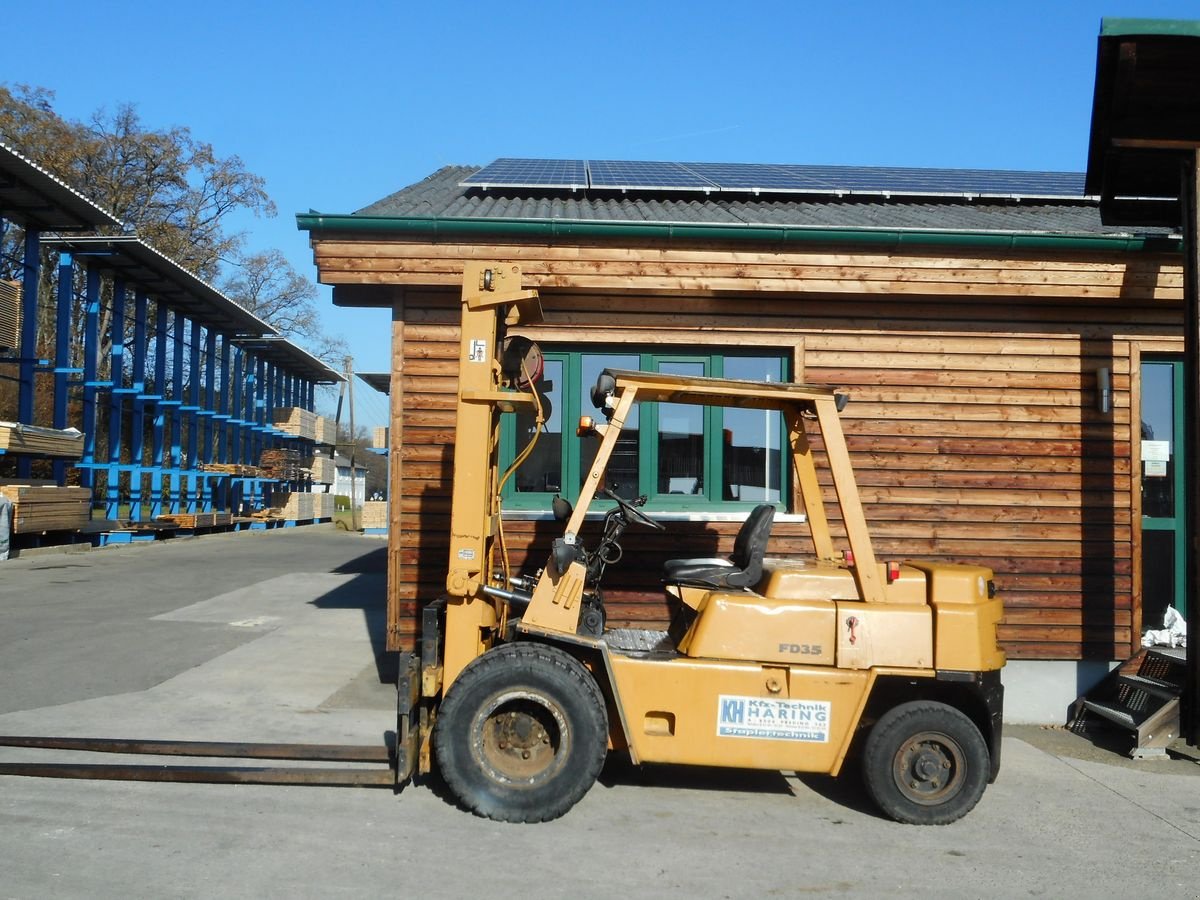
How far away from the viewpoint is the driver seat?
610 cm

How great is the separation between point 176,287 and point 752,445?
85.4ft

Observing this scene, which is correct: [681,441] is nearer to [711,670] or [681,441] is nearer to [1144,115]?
[711,670]

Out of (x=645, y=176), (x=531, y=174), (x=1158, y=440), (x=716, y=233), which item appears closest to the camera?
(x=716, y=233)

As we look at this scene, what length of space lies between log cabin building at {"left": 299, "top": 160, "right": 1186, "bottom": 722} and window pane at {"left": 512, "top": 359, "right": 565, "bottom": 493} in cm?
3

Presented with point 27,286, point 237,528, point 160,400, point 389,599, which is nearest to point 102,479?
point 237,528

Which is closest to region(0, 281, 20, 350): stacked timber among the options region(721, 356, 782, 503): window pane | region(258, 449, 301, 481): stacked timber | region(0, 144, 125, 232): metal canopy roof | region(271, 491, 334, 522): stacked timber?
region(0, 144, 125, 232): metal canopy roof

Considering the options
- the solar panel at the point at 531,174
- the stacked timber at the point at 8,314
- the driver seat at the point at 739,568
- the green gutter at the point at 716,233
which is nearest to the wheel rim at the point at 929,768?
the driver seat at the point at 739,568

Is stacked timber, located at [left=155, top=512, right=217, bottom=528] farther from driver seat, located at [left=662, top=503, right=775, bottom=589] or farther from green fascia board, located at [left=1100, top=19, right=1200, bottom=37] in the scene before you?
green fascia board, located at [left=1100, top=19, right=1200, bottom=37]

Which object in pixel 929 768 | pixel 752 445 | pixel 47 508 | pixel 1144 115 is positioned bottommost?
pixel 929 768

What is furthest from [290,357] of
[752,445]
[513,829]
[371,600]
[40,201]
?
[513,829]

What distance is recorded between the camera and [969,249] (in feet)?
28.3

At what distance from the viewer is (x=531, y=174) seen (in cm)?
1106

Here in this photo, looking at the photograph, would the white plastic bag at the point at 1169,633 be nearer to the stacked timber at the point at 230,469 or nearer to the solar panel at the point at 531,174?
the solar panel at the point at 531,174

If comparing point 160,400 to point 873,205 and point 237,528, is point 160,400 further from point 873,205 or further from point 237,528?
point 873,205
